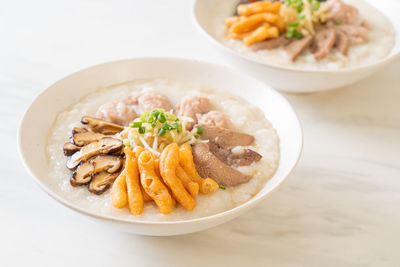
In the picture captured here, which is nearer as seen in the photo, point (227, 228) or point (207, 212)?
point (207, 212)

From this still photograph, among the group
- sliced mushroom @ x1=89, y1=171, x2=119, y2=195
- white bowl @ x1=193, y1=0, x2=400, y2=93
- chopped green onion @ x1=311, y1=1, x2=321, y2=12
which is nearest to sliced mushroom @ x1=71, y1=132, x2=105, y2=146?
sliced mushroom @ x1=89, y1=171, x2=119, y2=195

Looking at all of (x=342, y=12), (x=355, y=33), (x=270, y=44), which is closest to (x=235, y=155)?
(x=270, y=44)

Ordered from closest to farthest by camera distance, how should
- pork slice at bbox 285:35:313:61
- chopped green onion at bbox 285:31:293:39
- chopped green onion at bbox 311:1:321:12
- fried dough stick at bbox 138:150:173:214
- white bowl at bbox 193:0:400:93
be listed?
fried dough stick at bbox 138:150:173:214 → white bowl at bbox 193:0:400:93 → pork slice at bbox 285:35:313:61 → chopped green onion at bbox 285:31:293:39 → chopped green onion at bbox 311:1:321:12

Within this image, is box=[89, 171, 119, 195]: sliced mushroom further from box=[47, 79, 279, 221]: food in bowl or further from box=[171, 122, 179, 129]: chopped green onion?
box=[171, 122, 179, 129]: chopped green onion

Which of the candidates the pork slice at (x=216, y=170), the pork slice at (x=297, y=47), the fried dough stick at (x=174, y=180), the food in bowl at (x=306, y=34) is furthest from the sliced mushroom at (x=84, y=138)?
the pork slice at (x=297, y=47)

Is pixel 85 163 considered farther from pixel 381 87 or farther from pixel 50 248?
pixel 381 87

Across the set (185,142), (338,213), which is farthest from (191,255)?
(338,213)

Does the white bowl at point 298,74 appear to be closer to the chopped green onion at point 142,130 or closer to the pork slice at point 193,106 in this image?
the pork slice at point 193,106
